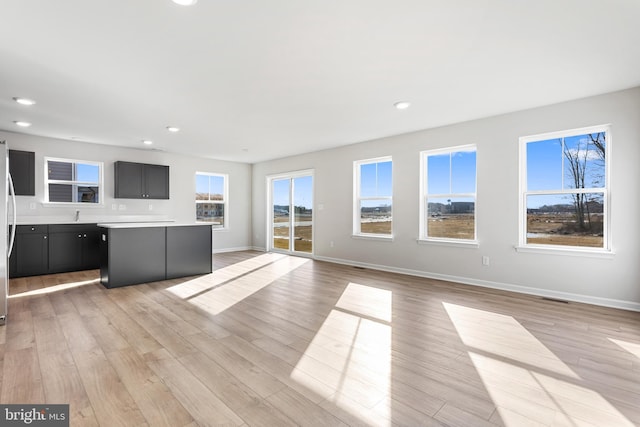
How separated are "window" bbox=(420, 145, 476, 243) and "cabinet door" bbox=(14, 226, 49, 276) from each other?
257 inches

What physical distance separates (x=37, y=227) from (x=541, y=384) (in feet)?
23.5

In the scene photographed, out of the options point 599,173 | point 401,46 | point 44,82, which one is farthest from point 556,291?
point 44,82

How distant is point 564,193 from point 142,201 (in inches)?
306

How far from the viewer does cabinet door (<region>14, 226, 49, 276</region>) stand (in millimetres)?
5164

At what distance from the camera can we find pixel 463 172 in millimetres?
4961

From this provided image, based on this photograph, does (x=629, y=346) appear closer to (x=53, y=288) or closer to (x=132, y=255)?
(x=132, y=255)

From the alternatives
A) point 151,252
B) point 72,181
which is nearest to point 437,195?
point 151,252

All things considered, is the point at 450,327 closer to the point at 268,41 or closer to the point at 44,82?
the point at 268,41

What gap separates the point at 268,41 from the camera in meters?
2.56

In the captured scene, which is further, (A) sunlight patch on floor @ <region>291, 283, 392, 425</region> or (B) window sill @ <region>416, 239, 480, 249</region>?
(B) window sill @ <region>416, 239, 480, 249</region>

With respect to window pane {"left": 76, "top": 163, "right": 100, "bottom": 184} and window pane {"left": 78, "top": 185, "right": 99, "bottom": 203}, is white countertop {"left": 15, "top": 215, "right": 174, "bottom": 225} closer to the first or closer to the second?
window pane {"left": 78, "top": 185, "right": 99, "bottom": 203}

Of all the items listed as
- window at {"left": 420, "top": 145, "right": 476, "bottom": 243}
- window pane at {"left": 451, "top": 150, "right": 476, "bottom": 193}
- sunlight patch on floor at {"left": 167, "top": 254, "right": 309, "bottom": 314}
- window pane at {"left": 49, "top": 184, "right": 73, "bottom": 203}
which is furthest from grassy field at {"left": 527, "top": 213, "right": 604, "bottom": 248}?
window pane at {"left": 49, "top": 184, "right": 73, "bottom": 203}

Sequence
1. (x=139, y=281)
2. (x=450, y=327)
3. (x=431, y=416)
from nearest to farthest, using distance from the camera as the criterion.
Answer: (x=431, y=416) < (x=450, y=327) < (x=139, y=281)

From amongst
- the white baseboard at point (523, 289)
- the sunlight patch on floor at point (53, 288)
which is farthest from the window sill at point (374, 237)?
the sunlight patch on floor at point (53, 288)
